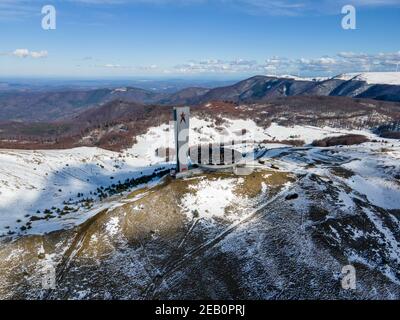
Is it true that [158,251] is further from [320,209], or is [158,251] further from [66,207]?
[320,209]

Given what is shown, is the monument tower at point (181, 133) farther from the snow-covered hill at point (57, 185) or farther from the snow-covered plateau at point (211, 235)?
the snow-covered hill at point (57, 185)

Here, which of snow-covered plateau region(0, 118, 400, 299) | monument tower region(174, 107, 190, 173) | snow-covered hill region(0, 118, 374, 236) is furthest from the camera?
monument tower region(174, 107, 190, 173)

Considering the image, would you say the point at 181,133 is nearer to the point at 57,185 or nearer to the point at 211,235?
the point at 211,235

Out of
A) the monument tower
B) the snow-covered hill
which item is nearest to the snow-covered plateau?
the snow-covered hill

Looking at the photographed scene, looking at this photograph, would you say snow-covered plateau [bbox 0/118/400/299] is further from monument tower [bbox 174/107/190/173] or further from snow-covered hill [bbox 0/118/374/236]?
monument tower [bbox 174/107/190/173]

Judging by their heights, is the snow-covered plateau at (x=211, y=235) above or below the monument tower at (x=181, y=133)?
below

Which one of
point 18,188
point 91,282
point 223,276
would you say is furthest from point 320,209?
point 18,188

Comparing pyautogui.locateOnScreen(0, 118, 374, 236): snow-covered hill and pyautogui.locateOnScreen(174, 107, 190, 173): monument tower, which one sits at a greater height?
pyautogui.locateOnScreen(174, 107, 190, 173): monument tower

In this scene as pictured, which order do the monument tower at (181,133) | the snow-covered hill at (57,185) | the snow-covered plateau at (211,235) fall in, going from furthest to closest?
the monument tower at (181,133), the snow-covered hill at (57,185), the snow-covered plateau at (211,235)

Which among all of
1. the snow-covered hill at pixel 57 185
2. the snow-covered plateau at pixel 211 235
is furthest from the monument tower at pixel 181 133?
the snow-covered hill at pixel 57 185

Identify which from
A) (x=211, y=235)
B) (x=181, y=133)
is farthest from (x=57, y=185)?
(x=211, y=235)

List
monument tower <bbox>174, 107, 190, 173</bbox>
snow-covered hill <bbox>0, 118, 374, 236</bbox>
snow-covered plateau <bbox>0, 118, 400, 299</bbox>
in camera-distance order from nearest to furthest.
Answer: snow-covered plateau <bbox>0, 118, 400, 299</bbox> < snow-covered hill <bbox>0, 118, 374, 236</bbox> < monument tower <bbox>174, 107, 190, 173</bbox>
